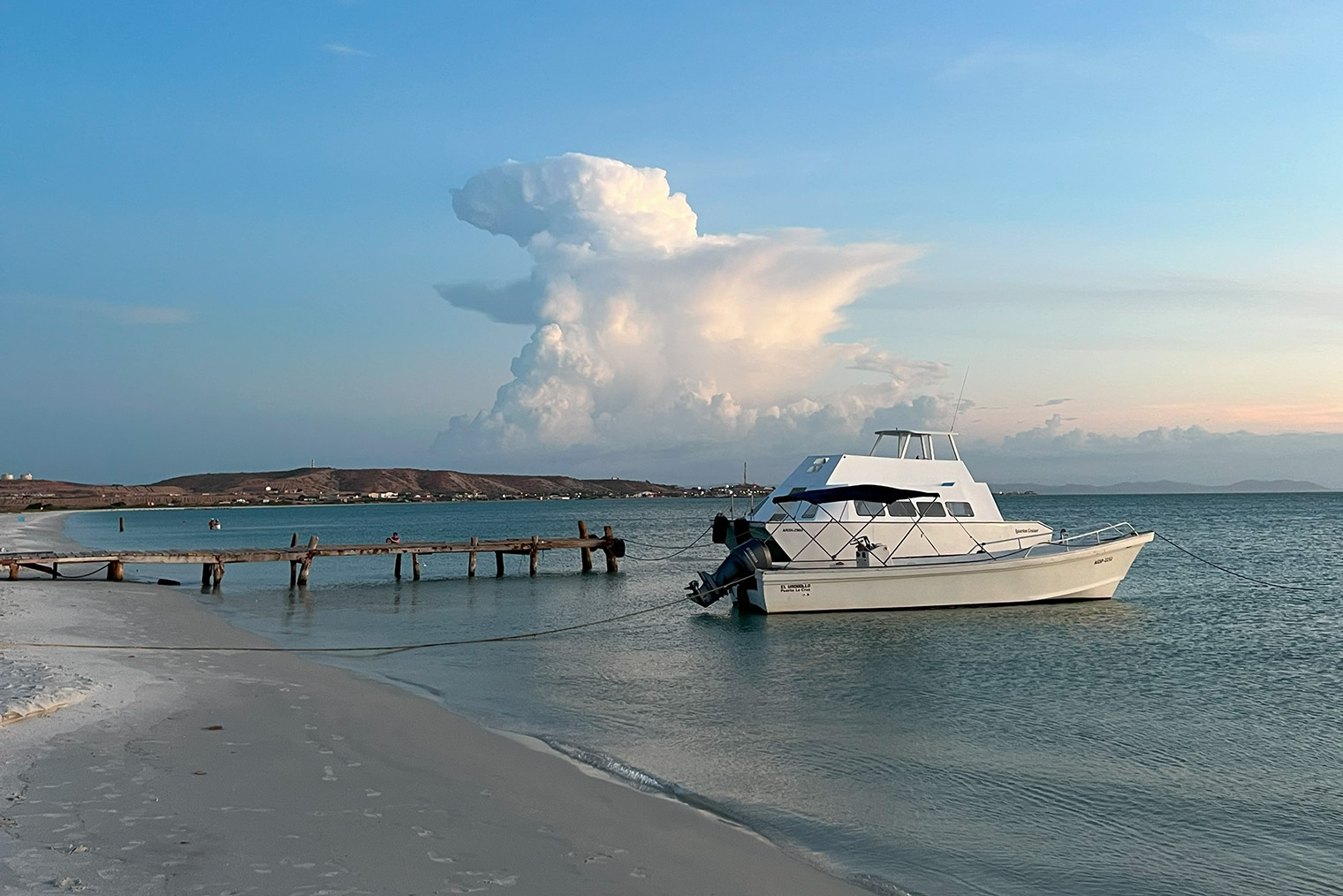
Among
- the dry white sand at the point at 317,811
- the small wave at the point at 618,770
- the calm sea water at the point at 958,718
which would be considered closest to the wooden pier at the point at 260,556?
the calm sea water at the point at 958,718

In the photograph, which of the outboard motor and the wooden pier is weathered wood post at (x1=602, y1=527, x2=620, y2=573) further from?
the outboard motor

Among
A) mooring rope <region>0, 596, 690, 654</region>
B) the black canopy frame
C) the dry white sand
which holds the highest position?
the black canopy frame

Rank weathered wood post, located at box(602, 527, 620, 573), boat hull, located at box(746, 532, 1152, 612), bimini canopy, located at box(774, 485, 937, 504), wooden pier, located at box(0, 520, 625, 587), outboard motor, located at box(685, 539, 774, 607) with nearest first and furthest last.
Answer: boat hull, located at box(746, 532, 1152, 612) → outboard motor, located at box(685, 539, 774, 607) → bimini canopy, located at box(774, 485, 937, 504) → wooden pier, located at box(0, 520, 625, 587) → weathered wood post, located at box(602, 527, 620, 573)

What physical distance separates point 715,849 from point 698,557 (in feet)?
129

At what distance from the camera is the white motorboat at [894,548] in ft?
76.0

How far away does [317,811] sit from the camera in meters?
7.55

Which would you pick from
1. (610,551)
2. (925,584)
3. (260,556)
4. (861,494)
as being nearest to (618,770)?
(925,584)

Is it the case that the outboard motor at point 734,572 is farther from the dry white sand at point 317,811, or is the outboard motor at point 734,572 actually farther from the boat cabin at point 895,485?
the dry white sand at point 317,811

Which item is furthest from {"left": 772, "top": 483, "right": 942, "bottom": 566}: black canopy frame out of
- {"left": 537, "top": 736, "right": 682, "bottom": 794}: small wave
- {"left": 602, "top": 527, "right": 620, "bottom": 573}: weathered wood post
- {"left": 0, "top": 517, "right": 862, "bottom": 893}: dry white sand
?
{"left": 537, "top": 736, "right": 682, "bottom": 794}: small wave

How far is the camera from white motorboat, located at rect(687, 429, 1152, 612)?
Answer: 2317cm

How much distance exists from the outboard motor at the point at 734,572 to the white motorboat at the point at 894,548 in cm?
3

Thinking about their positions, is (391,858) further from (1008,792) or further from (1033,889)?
(1008,792)

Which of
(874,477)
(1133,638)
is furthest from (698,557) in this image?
(1133,638)

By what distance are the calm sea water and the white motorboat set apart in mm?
643
